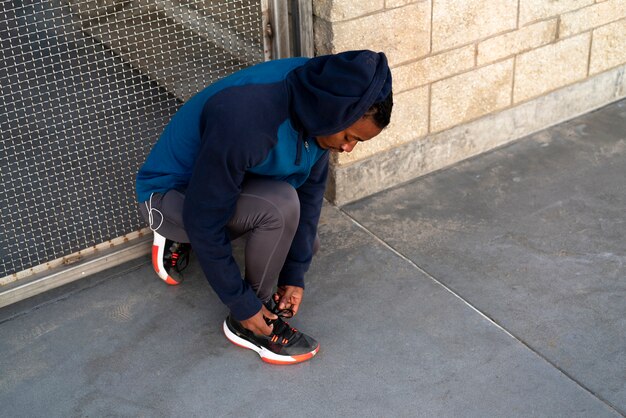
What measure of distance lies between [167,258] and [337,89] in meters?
1.35

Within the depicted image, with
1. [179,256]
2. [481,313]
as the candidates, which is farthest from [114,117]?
[481,313]

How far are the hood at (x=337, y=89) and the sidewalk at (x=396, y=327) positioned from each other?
0.94 m

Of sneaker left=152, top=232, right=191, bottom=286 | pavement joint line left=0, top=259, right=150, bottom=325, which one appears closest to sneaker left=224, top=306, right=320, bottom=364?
sneaker left=152, top=232, right=191, bottom=286

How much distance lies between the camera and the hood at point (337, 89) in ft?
8.27

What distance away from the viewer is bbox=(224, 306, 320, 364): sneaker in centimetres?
309

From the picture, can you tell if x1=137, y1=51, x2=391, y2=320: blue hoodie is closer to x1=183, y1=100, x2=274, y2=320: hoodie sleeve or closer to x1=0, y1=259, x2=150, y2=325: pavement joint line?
x1=183, y1=100, x2=274, y2=320: hoodie sleeve

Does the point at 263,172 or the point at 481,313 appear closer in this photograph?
the point at 263,172

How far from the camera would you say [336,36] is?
367cm

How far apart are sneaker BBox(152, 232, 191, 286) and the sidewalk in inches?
1.9

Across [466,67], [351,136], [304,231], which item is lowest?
[304,231]

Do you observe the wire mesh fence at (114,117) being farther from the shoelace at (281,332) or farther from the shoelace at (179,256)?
→ the shoelace at (281,332)

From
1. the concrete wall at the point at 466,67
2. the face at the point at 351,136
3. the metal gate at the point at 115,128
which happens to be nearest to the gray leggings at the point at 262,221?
the face at the point at 351,136

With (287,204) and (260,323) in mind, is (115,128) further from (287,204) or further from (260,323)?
(260,323)

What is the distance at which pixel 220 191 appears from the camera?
2723 millimetres
